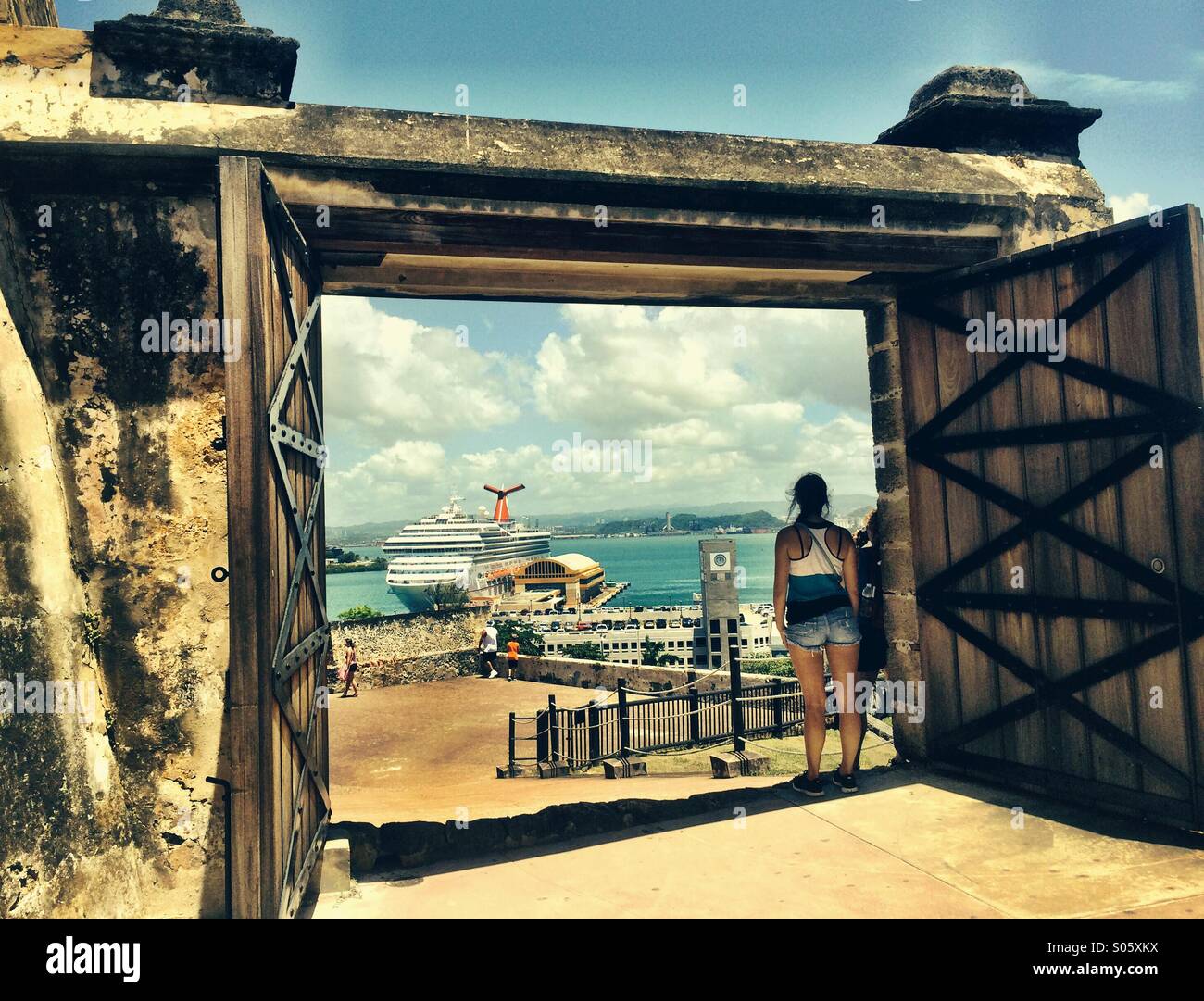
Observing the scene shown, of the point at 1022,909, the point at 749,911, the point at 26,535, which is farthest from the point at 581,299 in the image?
the point at 1022,909

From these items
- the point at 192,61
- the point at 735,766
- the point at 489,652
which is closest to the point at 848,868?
the point at 735,766

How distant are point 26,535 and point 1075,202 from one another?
22.7 feet

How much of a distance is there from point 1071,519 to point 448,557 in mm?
100169

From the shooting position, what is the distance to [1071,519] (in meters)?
4.75

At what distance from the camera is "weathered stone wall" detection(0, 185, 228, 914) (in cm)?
358

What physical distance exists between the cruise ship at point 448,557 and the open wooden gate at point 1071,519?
90.0 meters

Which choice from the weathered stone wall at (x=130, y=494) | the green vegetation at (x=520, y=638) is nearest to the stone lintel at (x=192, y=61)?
the weathered stone wall at (x=130, y=494)

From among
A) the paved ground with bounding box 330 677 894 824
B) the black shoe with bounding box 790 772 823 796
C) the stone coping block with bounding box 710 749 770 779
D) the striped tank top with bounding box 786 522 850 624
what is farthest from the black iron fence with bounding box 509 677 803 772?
the striped tank top with bounding box 786 522 850 624

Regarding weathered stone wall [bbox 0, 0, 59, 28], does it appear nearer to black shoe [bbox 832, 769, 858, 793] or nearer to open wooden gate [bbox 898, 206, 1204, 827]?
open wooden gate [bbox 898, 206, 1204, 827]

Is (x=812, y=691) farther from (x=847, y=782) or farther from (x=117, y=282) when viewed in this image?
(x=117, y=282)

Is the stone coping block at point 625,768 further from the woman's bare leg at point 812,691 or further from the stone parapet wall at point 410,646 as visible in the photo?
the stone parapet wall at point 410,646

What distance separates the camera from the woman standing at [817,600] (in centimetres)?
494

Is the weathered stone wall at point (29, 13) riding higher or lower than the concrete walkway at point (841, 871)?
higher

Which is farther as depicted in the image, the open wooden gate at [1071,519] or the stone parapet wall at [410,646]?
the stone parapet wall at [410,646]
